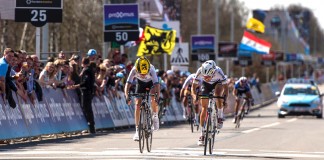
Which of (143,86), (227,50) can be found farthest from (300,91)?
(143,86)

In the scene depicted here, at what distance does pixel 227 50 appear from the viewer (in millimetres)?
59969

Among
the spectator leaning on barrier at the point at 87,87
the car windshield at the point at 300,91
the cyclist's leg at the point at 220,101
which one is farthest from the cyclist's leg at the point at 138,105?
the car windshield at the point at 300,91

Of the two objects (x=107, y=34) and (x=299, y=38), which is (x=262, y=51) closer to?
(x=107, y=34)

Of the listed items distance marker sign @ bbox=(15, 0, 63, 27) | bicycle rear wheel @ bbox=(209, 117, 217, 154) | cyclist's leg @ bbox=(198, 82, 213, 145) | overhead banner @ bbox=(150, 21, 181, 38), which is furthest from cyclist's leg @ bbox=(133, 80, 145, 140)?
overhead banner @ bbox=(150, 21, 181, 38)

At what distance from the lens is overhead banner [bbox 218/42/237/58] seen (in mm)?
59369

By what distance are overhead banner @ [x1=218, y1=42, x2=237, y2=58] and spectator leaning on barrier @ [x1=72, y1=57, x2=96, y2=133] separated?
3410 centimetres

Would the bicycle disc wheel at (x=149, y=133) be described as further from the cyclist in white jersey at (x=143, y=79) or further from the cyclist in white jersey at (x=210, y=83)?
the cyclist in white jersey at (x=210, y=83)

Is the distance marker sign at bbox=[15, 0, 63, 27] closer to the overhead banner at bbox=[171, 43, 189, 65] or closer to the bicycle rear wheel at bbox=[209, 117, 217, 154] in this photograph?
the bicycle rear wheel at bbox=[209, 117, 217, 154]

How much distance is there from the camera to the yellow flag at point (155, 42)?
37.2 meters

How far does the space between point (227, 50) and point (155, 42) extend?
22.6 m

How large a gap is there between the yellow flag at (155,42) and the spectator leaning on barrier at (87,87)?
11401mm

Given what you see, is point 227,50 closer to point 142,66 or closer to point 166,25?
point 166,25

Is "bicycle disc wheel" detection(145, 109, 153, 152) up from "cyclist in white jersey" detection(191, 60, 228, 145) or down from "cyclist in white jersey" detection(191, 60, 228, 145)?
down

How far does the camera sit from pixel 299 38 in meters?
165
